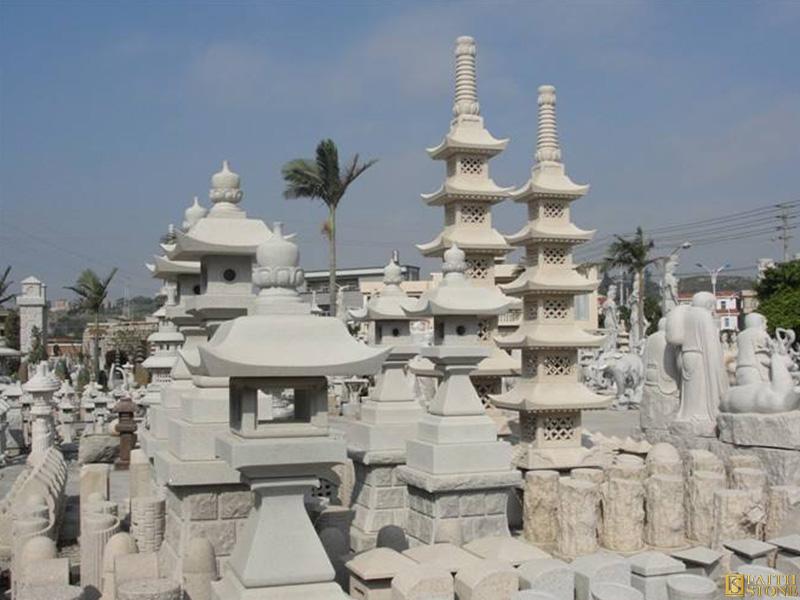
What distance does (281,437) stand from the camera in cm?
547

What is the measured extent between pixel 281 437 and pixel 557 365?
8.49 meters

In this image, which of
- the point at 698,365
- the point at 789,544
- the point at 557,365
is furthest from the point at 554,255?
the point at 789,544

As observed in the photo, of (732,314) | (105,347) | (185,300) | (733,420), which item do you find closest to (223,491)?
(185,300)

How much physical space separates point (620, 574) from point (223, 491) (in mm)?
3633

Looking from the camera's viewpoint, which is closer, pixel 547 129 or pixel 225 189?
pixel 225 189

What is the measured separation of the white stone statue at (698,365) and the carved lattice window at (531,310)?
2.77 metres

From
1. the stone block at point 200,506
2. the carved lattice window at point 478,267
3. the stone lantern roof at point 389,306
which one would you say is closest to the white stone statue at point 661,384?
the carved lattice window at point 478,267

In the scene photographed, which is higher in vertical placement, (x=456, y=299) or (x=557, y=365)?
(x=456, y=299)

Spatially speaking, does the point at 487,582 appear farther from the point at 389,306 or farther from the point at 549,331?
the point at 549,331

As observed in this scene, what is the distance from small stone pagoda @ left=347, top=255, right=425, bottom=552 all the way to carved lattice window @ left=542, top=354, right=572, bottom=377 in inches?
145

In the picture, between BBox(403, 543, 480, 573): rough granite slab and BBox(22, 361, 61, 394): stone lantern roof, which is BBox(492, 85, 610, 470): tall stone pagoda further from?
Result: BBox(22, 361, 61, 394): stone lantern roof

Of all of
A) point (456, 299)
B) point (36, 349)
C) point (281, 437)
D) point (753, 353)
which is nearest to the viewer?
point (281, 437)

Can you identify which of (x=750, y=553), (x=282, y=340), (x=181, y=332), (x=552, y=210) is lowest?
(x=750, y=553)

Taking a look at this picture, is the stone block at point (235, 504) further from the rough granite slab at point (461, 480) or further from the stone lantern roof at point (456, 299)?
the stone lantern roof at point (456, 299)
